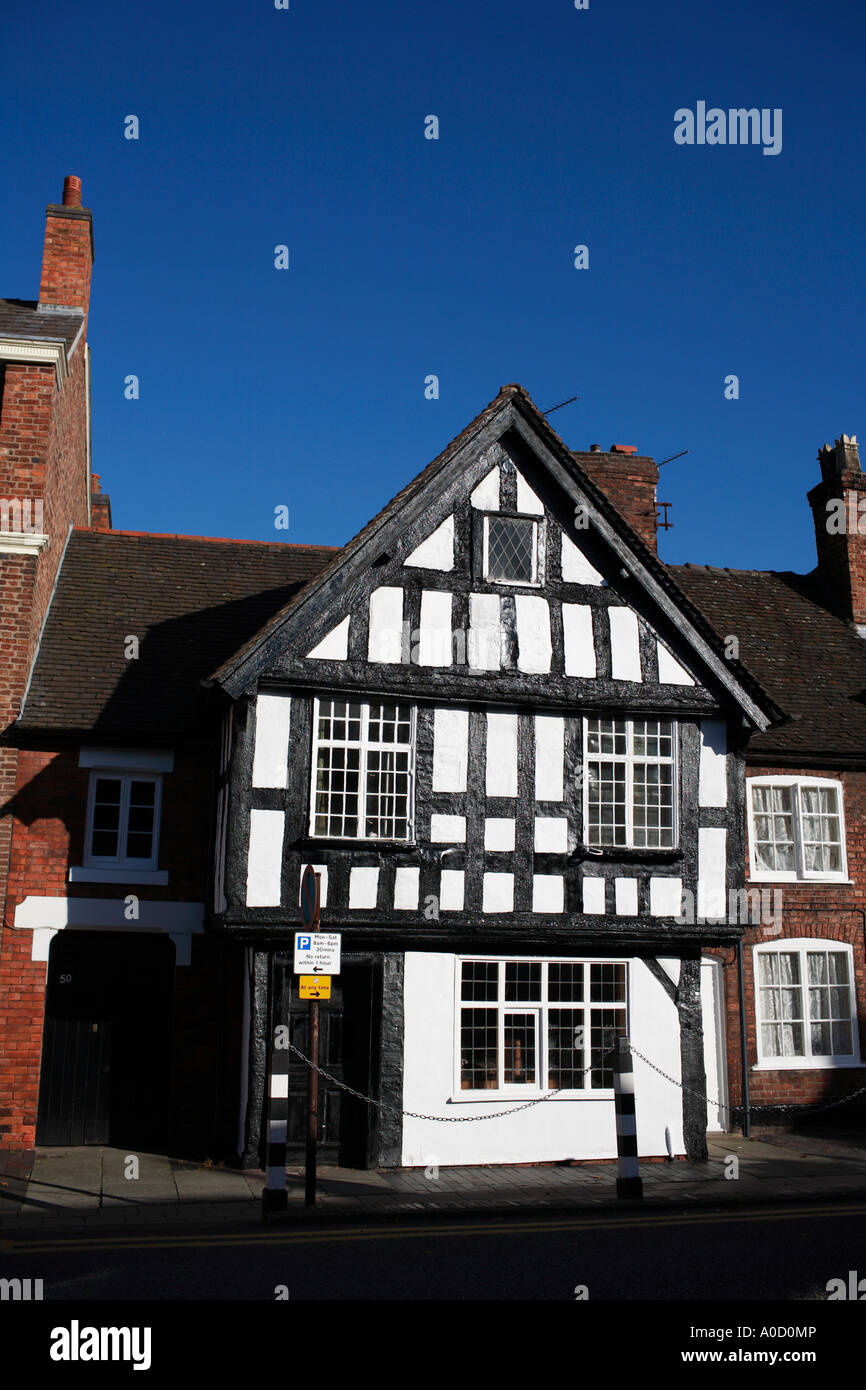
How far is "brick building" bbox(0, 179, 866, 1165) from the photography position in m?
13.7

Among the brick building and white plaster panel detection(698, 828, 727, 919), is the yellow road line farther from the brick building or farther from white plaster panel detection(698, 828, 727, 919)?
white plaster panel detection(698, 828, 727, 919)

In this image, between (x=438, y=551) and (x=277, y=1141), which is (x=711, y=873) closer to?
(x=438, y=551)

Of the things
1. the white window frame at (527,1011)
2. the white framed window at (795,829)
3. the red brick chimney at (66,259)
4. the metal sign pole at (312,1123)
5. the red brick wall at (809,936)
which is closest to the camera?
the metal sign pole at (312,1123)

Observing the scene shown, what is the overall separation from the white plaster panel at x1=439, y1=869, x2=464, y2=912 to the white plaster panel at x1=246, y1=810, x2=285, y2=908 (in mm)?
2032

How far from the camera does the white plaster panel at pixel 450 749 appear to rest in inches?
557

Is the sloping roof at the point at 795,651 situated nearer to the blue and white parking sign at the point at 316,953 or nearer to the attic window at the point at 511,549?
the attic window at the point at 511,549

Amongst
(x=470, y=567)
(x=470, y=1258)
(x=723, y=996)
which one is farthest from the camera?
(x=723, y=996)

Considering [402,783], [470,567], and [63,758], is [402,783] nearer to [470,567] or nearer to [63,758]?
[470,567]

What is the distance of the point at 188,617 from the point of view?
17.9 metres

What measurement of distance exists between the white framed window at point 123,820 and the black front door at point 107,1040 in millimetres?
1043

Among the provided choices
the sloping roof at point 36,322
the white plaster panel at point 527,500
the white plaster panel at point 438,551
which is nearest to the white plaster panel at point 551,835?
the white plaster panel at point 438,551

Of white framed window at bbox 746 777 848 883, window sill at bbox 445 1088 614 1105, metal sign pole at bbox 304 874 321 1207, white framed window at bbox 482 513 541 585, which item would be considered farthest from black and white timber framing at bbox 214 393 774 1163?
white framed window at bbox 746 777 848 883
